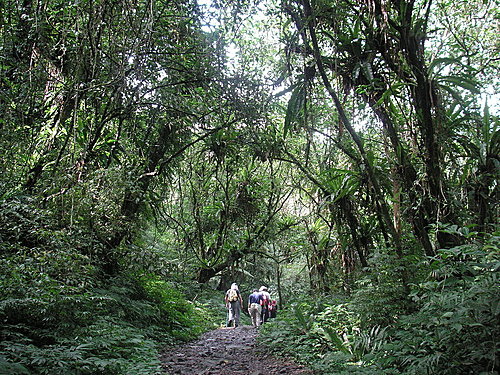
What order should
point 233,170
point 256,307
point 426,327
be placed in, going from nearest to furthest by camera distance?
1. point 426,327
2. point 233,170
3. point 256,307

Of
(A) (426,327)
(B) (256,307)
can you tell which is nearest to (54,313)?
(A) (426,327)

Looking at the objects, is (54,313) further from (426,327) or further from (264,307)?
(264,307)

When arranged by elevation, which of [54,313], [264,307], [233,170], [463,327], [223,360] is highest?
[233,170]

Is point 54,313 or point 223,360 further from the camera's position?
point 223,360

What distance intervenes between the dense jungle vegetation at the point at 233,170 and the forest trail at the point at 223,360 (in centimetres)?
29

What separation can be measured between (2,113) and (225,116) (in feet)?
10.9

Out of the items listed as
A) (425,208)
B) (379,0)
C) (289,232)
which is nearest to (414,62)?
(379,0)

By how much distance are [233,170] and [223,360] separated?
365 cm

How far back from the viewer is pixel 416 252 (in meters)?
5.02

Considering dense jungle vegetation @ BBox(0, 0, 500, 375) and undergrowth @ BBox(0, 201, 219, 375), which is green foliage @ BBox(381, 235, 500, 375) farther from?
undergrowth @ BBox(0, 201, 219, 375)

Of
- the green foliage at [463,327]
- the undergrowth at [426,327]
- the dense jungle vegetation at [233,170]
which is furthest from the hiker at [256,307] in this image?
the green foliage at [463,327]

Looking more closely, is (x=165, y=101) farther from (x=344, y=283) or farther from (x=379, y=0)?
(x=344, y=283)

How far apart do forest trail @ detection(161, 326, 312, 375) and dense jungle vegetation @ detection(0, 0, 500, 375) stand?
29 centimetres

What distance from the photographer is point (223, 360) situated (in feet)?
17.3
